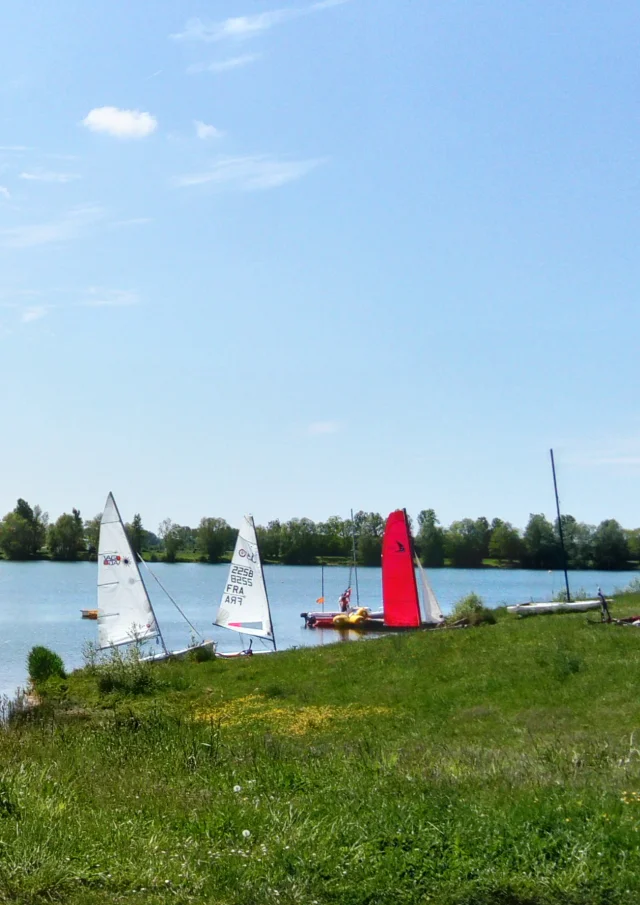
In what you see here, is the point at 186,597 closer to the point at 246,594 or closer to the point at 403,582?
the point at 246,594

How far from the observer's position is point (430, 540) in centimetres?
12738

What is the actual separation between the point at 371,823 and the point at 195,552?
147747mm

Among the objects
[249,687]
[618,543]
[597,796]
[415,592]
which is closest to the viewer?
[597,796]

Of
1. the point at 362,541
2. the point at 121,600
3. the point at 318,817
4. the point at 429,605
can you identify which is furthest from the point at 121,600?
the point at 362,541

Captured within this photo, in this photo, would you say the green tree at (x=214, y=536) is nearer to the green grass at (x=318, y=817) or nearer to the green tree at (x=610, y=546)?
the green tree at (x=610, y=546)

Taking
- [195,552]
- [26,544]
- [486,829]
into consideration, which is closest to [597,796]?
[486,829]

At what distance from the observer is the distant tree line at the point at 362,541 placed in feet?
394

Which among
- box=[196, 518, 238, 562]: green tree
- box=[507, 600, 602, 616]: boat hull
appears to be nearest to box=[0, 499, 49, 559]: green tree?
box=[196, 518, 238, 562]: green tree

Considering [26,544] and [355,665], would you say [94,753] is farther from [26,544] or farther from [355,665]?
[26,544]

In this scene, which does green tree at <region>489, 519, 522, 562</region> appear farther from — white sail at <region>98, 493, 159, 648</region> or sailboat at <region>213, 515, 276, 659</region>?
white sail at <region>98, 493, 159, 648</region>

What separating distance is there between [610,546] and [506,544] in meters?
16.0

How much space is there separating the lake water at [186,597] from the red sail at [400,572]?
4312 mm

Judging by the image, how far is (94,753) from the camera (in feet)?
33.4

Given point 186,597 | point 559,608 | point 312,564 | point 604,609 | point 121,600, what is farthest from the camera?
point 312,564
